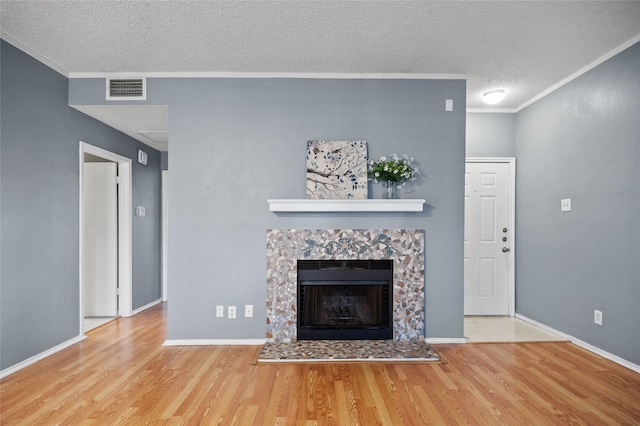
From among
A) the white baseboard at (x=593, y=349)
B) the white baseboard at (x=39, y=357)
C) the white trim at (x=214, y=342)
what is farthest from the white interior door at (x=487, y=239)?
the white baseboard at (x=39, y=357)

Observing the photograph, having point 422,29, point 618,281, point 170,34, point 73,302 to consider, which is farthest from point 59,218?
point 618,281

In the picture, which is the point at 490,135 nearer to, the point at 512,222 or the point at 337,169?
the point at 512,222

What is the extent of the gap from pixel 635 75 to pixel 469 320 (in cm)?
284

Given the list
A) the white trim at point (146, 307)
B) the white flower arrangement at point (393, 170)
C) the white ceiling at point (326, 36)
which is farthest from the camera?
the white trim at point (146, 307)

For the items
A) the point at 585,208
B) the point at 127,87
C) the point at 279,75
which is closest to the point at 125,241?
the point at 127,87

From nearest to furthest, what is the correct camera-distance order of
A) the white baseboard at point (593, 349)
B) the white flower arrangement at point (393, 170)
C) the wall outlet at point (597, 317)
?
the white baseboard at point (593, 349)
the wall outlet at point (597, 317)
the white flower arrangement at point (393, 170)

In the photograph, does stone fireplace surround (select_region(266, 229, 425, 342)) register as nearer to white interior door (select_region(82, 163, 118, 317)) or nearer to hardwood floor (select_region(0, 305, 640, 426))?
hardwood floor (select_region(0, 305, 640, 426))

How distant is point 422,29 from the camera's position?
2.65 meters

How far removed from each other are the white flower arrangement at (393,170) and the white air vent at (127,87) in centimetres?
229

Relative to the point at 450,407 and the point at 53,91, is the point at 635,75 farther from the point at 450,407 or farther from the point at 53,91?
the point at 53,91

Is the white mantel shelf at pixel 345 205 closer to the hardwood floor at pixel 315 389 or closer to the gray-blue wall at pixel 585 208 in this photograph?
the hardwood floor at pixel 315 389

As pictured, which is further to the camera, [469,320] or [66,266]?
[469,320]

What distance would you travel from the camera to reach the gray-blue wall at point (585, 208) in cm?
288

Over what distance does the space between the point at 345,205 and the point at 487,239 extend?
2.25m
